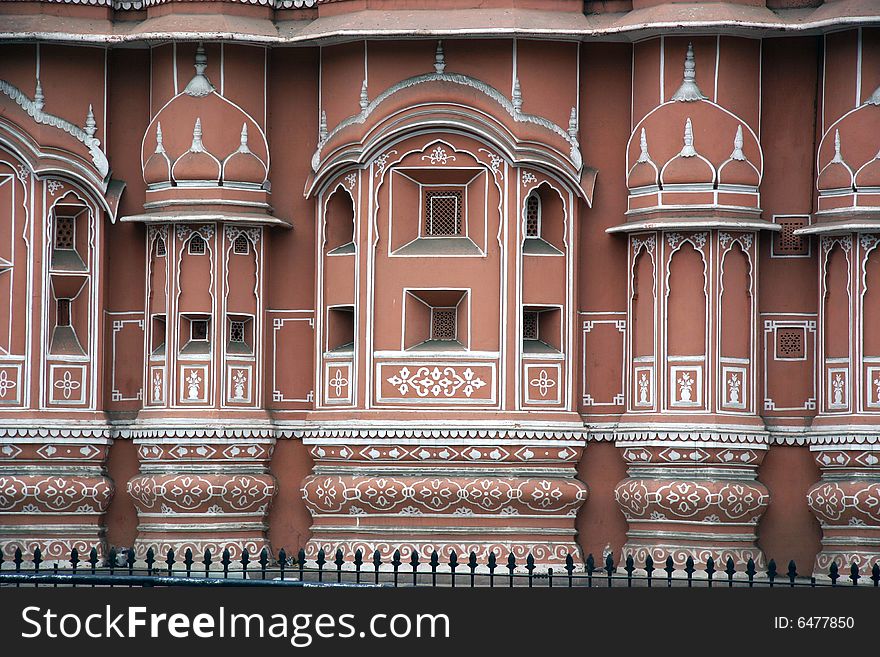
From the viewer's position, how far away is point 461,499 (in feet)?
88.3

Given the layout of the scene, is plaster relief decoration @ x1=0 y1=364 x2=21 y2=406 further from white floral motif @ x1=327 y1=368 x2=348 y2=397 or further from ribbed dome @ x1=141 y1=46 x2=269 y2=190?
white floral motif @ x1=327 y1=368 x2=348 y2=397

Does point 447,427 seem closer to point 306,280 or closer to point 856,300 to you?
point 306,280

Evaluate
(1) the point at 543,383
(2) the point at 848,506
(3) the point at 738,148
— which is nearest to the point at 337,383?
(1) the point at 543,383

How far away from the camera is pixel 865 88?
87.5 feet

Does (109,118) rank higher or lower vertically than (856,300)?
higher

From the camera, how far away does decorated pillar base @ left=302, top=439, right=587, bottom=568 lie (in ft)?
88.3

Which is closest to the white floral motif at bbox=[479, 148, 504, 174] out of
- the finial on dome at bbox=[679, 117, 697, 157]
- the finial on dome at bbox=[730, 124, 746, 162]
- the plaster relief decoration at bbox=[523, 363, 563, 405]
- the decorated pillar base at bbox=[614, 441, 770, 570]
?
the finial on dome at bbox=[679, 117, 697, 157]

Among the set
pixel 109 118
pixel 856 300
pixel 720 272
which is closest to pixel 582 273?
pixel 720 272

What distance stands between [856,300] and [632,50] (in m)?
4.65

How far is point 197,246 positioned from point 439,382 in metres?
3.90

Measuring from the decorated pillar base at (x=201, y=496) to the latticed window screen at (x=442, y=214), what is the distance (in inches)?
150

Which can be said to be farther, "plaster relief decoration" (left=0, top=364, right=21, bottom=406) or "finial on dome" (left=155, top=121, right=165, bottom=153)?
"finial on dome" (left=155, top=121, right=165, bottom=153)

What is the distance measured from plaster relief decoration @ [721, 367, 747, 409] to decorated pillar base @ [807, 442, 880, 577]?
124 cm

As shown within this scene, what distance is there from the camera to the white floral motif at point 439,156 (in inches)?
1081
